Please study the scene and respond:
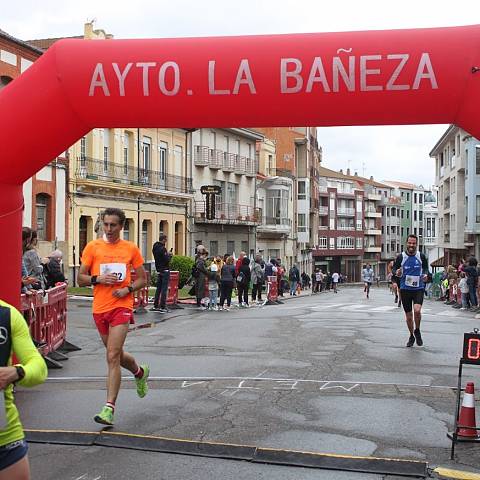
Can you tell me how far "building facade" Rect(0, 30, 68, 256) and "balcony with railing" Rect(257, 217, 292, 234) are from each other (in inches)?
1071

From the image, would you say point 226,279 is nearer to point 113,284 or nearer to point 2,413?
point 113,284

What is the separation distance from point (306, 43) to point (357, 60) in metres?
0.54

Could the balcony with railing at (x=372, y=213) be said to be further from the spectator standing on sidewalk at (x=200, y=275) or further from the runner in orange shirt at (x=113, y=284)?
the runner in orange shirt at (x=113, y=284)

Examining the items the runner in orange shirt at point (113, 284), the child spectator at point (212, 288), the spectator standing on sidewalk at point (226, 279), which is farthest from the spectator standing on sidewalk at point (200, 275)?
the runner in orange shirt at point (113, 284)

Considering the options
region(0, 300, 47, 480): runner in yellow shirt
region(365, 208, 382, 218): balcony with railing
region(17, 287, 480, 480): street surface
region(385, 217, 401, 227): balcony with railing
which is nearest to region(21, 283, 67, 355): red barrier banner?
region(17, 287, 480, 480): street surface

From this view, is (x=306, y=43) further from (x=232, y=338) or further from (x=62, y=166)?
(x=62, y=166)

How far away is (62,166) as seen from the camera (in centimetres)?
3078

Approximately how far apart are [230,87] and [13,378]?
4288 mm

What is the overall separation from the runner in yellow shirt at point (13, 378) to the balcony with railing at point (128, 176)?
29590 mm

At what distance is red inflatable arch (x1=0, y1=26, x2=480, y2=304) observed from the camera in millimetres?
6500

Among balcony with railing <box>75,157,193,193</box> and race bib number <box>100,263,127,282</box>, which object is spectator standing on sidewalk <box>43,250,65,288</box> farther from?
balcony with railing <box>75,157,193,193</box>

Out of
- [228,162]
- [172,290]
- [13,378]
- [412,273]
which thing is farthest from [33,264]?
[228,162]

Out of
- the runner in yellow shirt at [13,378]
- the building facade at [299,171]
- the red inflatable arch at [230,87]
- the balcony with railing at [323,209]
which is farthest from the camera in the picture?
the balcony with railing at [323,209]

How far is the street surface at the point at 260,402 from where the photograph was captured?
5285 mm
